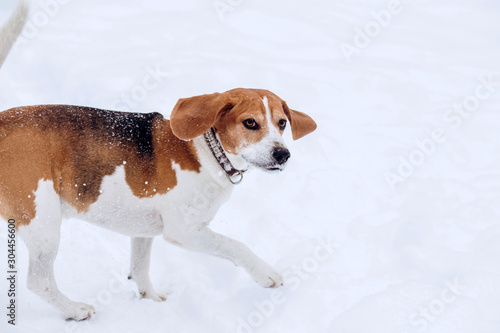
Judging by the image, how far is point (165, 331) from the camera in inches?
149

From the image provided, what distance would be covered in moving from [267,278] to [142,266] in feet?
3.06

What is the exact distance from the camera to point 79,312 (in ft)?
12.1

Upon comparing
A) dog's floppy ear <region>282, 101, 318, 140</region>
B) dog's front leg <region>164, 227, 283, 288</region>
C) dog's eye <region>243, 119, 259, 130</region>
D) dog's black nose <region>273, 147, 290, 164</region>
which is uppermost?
dog's eye <region>243, 119, 259, 130</region>

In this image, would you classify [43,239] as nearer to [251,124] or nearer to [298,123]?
[251,124]

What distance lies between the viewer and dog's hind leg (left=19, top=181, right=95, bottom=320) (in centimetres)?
331

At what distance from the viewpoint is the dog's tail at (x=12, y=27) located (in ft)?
11.5

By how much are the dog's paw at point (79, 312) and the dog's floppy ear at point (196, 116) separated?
137cm

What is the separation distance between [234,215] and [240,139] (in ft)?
5.86

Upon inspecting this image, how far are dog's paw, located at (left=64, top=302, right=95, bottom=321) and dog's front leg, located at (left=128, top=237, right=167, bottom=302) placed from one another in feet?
1.42

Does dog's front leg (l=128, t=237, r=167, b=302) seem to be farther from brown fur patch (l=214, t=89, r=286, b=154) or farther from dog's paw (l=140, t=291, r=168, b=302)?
brown fur patch (l=214, t=89, r=286, b=154)

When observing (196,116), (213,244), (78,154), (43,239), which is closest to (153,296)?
(213,244)

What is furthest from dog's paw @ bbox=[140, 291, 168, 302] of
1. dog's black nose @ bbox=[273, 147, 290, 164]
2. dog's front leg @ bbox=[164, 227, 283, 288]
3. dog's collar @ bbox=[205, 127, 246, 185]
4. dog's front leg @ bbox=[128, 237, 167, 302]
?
dog's black nose @ bbox=[273, 147, 290, 164]

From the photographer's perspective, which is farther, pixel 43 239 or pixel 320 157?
pixel 320 157

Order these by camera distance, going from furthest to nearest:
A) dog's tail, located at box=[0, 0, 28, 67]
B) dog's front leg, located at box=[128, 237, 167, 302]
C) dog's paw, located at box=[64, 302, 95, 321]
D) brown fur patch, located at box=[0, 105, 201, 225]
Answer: dog's front leg, located at box=[128, 237, 167, 302] < dog's paw, located at box=[64, 302, 95, 321] < dog's tail, located at box=[0, 0, 28, 67] < brown fur patch, located at box=[0, 105, 201, 225]
